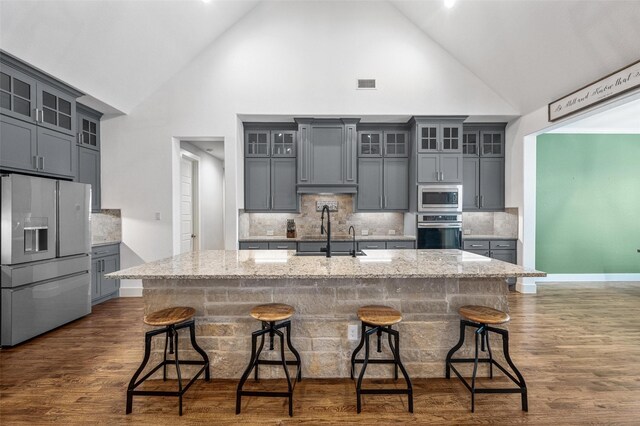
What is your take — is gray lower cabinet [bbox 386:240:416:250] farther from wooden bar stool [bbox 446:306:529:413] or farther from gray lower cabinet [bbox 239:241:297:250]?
wooden bar stool [bbox 446:306:529:413]

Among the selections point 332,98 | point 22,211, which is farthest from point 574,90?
point 22,211

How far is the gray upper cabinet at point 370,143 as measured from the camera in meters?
5.07

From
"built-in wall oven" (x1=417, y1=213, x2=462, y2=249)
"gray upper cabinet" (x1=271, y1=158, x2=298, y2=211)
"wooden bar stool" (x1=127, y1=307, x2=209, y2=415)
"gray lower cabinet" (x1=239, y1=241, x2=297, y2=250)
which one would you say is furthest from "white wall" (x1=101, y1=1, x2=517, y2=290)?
"wooden bar stool" (x1=127, y1=307, x2=209, y2=415)

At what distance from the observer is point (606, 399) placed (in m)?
2.11

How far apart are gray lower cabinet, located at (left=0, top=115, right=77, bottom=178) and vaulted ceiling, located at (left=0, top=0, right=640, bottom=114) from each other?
708 millimetres

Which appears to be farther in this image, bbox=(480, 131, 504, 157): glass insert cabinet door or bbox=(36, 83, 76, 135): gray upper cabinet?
bbox=(480, 131, 504, 157): glass insert cabinet door

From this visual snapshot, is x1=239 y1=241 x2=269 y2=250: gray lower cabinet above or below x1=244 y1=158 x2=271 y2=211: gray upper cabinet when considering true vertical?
below

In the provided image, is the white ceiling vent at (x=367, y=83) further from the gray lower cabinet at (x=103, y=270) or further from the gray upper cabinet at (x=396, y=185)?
the gray lower cabinet at (x=103, y=270)

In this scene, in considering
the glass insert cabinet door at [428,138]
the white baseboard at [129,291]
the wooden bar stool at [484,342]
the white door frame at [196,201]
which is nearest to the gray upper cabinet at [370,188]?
the glass insert cabinet door at [428,138]

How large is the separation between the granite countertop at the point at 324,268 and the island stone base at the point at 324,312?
136 millimetres

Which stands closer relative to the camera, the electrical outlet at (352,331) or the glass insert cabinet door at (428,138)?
the electrical outlet at (352,331)

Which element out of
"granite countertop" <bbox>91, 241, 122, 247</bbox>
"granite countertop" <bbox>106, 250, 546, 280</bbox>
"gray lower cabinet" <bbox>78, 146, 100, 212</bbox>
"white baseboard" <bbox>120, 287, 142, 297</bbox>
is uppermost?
"gray lower cabinet" <bbox>78, 146, 100, 212</bbox>

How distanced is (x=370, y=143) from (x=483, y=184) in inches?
86.9

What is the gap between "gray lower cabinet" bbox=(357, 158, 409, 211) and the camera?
5.08 metres
